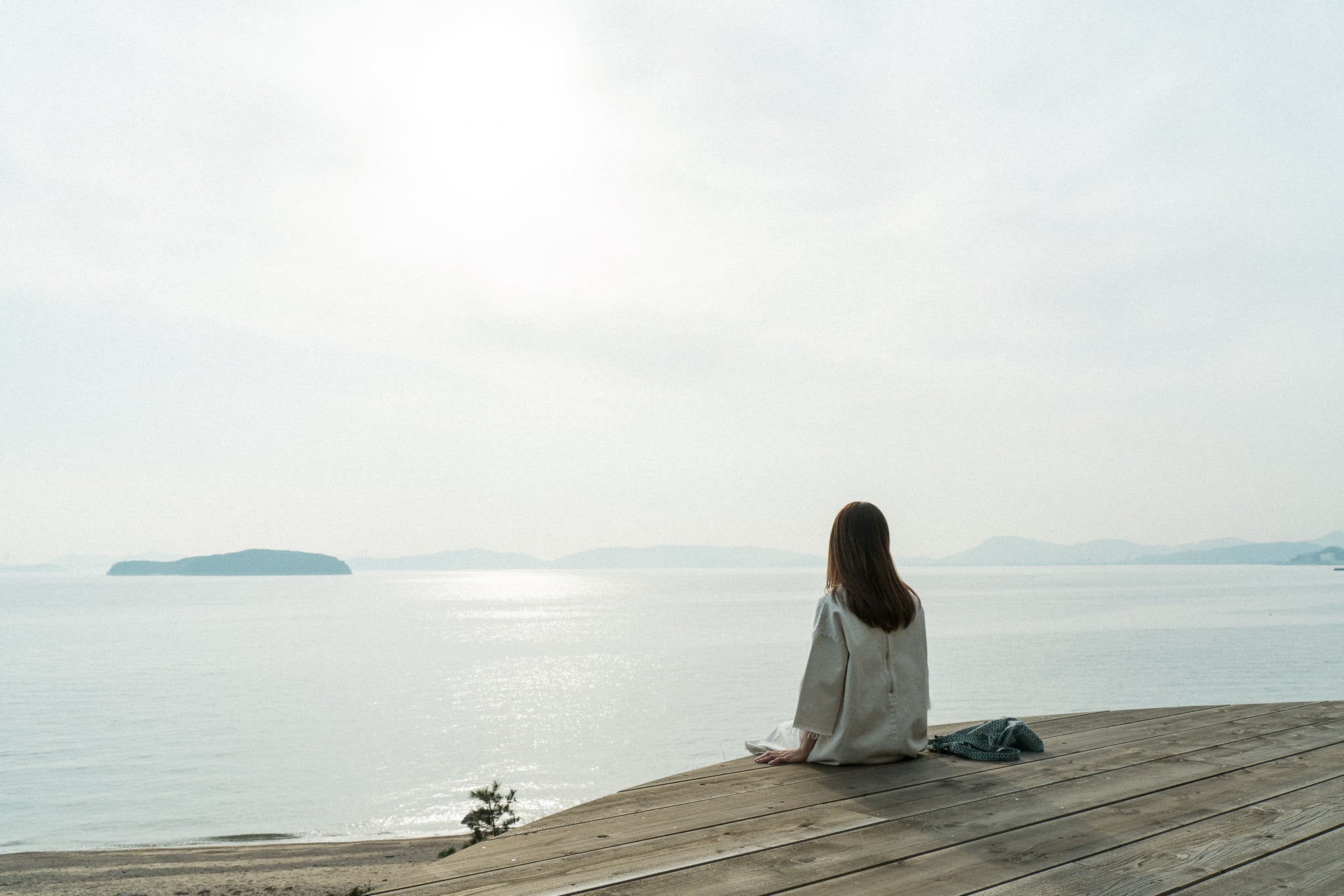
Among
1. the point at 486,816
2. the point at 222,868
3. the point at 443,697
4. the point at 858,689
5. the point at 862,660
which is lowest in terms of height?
the point at 443,697

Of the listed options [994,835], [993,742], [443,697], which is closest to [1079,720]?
[993,742]

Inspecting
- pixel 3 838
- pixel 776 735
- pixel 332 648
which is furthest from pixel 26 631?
pixel 776 735

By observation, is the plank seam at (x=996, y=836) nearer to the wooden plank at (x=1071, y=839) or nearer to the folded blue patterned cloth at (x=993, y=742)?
the wooden plank at (x=1071, y=839)

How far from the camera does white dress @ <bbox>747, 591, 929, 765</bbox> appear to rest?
13.1 ft

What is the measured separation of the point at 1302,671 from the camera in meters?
33.1

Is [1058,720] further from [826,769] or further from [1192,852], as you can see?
[1192,852]

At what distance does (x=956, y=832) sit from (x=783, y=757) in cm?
125

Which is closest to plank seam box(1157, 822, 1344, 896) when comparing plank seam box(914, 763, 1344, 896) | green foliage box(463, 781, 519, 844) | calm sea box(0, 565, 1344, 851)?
plank seam box(914, 763, 1344, 896)

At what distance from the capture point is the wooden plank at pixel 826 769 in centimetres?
333

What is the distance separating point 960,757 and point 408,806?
15.7 meters

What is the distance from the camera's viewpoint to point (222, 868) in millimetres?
12609

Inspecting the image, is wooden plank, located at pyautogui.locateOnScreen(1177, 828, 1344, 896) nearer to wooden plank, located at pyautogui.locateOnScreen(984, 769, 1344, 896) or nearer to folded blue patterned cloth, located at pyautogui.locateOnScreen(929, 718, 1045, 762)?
wooden plank, located at pyautogui.locateOnScreen(984, 769, 1344, 896)

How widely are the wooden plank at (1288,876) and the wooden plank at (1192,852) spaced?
1.5 inches

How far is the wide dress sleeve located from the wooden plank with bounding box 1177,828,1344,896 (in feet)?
5.58
